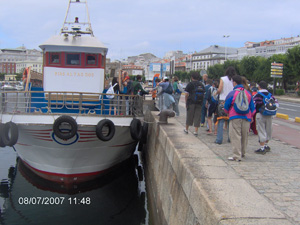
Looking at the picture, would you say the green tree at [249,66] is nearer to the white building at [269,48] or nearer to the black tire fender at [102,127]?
the white building at [269,48]

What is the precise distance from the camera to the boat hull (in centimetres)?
900

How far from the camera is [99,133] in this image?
28.6 feet

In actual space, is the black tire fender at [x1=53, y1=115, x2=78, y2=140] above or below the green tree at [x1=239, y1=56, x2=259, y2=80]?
below

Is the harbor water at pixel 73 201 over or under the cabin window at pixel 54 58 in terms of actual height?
under

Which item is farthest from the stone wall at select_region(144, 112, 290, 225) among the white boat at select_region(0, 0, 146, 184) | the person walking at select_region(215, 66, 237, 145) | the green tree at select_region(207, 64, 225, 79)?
the green tree at select_region(207, 64, 225, 79)

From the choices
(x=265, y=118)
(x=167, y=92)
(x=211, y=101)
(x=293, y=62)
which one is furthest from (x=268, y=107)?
(x=293, y=62)

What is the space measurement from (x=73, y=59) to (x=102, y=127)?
3180 mm

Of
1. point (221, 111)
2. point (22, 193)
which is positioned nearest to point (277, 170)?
point (221, 111)

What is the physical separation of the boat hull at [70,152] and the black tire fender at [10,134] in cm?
31

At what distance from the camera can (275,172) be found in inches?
225

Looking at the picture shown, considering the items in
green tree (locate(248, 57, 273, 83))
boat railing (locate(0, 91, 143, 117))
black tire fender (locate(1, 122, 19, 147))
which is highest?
green tree (locate(248, 57, 273, 83))

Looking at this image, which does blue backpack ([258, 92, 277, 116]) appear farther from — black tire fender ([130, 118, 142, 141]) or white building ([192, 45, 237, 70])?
white building ([192, 45, 237, 70])

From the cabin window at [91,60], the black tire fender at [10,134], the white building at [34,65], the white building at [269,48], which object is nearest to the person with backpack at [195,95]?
the cabin window at [91,60]

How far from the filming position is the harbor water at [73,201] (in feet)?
27.3
